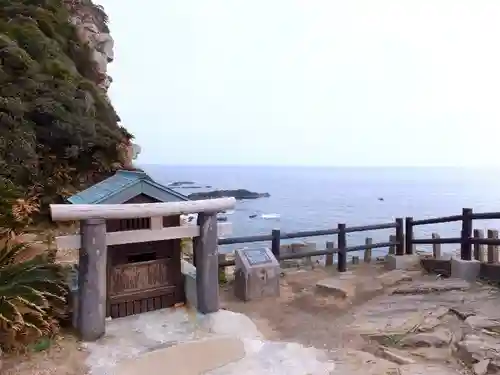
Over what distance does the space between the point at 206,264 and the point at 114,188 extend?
5.44ft

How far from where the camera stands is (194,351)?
4711 mm

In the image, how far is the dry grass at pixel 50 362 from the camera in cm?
402

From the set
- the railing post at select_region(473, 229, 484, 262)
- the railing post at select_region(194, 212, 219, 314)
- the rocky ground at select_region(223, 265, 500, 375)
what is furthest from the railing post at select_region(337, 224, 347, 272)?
the railing post at select_region(194, 212, 219, 314)

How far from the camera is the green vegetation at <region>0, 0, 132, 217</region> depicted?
9.98 m

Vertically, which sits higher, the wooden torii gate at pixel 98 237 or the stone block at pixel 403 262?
the wooden torii gate at pixel 98 237

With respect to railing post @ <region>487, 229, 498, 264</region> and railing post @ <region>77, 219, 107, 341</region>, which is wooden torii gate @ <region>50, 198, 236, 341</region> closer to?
railing post @ <region>77, 219, 107, 341</region>

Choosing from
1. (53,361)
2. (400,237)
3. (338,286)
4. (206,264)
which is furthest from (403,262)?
(53,361)

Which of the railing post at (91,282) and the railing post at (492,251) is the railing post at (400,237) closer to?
the railing post at (492,251)

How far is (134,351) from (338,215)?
154 ft

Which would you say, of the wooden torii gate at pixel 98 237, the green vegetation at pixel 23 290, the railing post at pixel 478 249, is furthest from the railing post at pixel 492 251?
the green vegetation at pixel 23 290

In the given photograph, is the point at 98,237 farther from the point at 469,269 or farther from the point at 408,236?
the point at 408,236

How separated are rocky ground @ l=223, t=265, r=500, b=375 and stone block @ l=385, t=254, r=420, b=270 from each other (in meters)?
0.31

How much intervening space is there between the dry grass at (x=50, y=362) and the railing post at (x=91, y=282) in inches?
11.6

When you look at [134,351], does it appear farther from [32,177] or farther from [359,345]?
[32,177]
